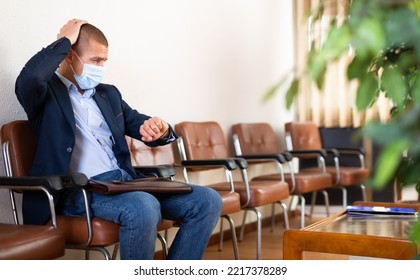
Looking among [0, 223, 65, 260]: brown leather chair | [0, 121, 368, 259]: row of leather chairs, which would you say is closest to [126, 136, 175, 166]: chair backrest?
[0, 121, 368, 259]: row of leather chairs

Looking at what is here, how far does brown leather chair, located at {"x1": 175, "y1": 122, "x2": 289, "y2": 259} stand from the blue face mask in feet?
3.48

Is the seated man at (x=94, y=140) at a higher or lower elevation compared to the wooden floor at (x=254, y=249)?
higher

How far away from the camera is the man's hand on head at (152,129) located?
262 centimetres

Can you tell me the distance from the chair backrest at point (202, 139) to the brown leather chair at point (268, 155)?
0.22 m

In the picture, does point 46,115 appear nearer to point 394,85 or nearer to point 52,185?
point 52,185

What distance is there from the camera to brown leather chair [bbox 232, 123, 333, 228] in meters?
4.13

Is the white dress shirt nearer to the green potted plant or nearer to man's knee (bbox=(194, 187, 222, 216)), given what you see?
man's knee (bbox=(194, 187, 222, 216))

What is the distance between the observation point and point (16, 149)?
238cm

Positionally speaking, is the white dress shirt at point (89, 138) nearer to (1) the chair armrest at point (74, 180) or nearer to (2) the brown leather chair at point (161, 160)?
(1) the chair armrest at point (74, 180)

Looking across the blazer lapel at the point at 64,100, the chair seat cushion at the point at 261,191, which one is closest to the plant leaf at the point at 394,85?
the blazer lapel at the point at 64,100

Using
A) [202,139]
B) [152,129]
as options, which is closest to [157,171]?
[152,129]

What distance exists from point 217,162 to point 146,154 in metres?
0.41

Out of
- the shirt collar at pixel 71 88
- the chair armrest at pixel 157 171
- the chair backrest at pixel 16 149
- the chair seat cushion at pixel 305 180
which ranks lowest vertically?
the chair seat cushion at pixel 305 180

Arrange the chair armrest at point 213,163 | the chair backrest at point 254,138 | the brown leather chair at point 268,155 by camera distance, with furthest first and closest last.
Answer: the chair backrest at point 254,138
the brown leather chair at point 268,155
the chair armrest at point 213,163
